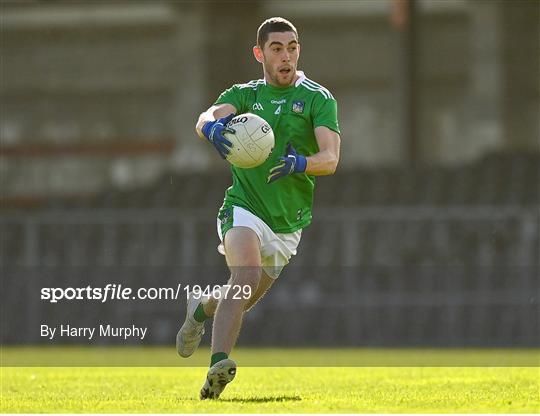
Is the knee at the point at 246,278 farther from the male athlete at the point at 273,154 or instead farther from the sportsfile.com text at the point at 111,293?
the sportsfile.com text at the point at 111,293

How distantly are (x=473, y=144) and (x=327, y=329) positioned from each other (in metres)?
8.49

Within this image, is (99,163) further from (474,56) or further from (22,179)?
(474,56)

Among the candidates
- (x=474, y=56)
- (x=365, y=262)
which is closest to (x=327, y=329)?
(x=365, y=262)

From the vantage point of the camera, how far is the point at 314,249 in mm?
18938

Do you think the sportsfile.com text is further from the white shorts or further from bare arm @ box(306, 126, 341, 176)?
bare arm @ box(306, 126, 341, 176)

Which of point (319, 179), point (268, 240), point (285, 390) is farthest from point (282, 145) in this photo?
point (319, 179)

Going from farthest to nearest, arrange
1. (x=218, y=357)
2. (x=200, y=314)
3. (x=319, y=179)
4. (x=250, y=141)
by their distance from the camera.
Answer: (x=319, y=179)
(x=200, y=314)
(x=250, y=141)
(x=218, y=357)

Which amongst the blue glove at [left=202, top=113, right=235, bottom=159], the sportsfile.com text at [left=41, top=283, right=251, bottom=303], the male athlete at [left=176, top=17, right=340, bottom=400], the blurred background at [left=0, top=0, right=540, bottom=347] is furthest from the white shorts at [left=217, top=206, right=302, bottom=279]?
the blurred background at [left=0, top=0, right=540, bottom=347]

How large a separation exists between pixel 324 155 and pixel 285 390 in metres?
A: 1.70

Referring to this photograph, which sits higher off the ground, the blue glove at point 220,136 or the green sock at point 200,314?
the blue glove at point 220,136

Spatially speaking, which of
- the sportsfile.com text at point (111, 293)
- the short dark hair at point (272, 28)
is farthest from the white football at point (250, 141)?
the sportsfile.com text at point (111, 293)

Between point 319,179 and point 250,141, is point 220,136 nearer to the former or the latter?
point 250,141

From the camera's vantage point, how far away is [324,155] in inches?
321

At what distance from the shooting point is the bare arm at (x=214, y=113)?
830 cm
